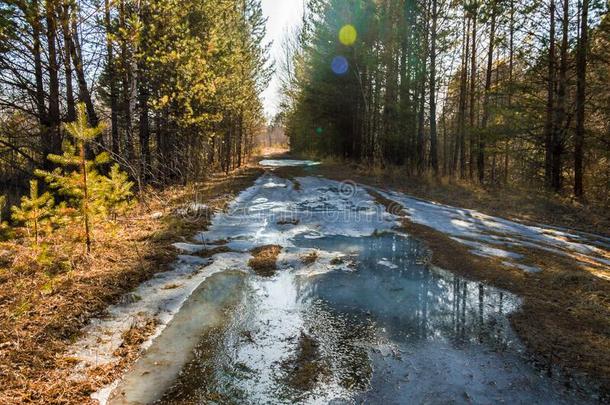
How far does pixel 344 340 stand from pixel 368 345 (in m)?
0.24

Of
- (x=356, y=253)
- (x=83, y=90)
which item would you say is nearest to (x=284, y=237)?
(x=356, y=253)

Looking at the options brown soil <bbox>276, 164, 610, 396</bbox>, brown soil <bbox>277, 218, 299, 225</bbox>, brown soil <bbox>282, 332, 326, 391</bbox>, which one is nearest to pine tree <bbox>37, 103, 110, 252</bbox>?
brown soil <bbox>282, 332, 326, 391</bbox>

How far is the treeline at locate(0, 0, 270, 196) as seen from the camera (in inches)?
299

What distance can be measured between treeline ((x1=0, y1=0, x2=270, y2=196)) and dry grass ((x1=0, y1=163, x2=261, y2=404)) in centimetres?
169

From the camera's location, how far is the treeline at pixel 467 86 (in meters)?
13.5

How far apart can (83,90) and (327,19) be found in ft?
70.6

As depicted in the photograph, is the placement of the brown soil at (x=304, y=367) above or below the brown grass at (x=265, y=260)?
below

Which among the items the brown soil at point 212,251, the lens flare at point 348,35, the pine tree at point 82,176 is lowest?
the brown soil at point 212,251

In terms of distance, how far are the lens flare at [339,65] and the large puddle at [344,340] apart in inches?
881

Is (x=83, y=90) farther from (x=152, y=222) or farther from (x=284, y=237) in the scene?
(x=284, y=237)

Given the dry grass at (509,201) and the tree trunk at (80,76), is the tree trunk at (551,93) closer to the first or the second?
the dry grass at (509,201)

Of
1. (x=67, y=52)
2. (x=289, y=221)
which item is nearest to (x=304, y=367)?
(x=289, y=221)

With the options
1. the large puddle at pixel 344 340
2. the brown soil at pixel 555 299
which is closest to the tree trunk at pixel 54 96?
the large puddle at pixel 344 340

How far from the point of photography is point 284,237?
798 centimetres
